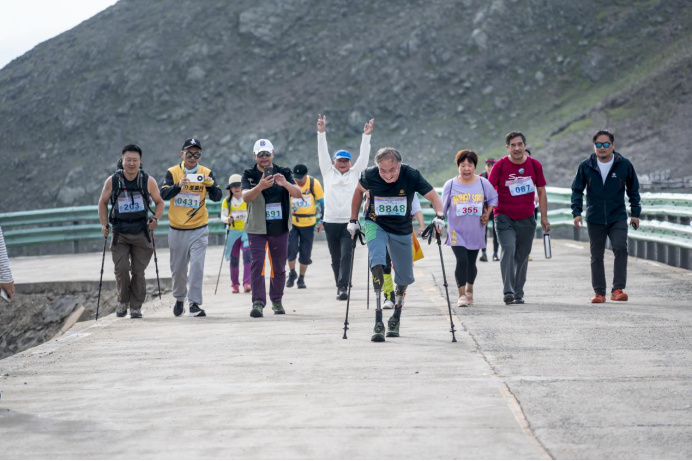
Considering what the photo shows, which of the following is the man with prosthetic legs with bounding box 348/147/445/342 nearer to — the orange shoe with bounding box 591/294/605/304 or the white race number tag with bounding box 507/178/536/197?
the white race number tag with bounding box 507/178/536/197

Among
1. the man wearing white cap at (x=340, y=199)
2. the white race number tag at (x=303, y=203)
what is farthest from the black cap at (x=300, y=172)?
the man wearing white cap at (x=340, y=199)

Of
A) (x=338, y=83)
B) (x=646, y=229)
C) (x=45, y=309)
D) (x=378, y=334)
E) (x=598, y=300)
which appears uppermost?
(x=338, y=83)

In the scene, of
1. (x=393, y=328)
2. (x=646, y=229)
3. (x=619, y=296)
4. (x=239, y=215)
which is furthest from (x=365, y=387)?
(x=646, y=229)

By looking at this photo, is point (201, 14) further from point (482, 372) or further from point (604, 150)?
point (482, 372)

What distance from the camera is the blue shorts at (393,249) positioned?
32.5ft

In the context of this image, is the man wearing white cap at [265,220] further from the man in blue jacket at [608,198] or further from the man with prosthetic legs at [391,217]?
the man in blue jacket at [608,198]

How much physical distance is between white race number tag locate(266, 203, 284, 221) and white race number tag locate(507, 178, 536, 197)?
262 cm

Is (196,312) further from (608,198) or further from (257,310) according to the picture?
(608,198)

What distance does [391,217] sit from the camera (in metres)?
9.91

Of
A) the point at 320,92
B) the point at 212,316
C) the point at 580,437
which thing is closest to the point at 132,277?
the point at 212,316

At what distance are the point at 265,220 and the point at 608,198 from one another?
3892 mm

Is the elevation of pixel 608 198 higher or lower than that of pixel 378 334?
higher

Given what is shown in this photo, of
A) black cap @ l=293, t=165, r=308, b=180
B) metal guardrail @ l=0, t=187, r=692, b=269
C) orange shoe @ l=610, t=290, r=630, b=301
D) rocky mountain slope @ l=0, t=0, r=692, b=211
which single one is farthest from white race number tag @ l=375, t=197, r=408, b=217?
rocky mountain slope @ l=0, t=0, r=692, b=211

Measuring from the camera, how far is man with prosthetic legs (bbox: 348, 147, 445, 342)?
972 centimetres
